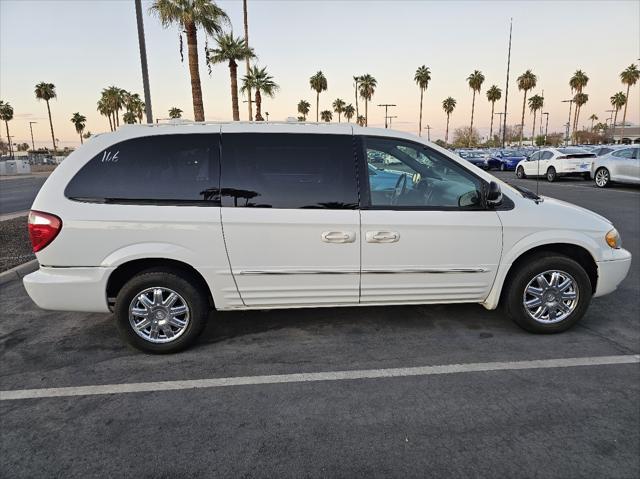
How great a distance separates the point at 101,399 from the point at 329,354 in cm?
172

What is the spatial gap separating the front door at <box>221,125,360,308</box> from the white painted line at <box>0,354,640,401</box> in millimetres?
704

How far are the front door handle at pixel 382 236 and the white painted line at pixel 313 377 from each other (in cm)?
102

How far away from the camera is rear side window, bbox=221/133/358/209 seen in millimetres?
3398

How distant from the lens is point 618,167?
15070mm

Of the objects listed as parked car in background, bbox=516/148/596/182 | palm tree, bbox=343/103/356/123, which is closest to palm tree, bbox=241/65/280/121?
parked car in background, bbox=516/148/596/182

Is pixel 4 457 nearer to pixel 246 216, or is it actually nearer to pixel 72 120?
pixel 246 216

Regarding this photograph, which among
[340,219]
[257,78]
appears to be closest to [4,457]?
[340,219]

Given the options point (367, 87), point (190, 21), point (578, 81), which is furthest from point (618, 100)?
point (190, 21)

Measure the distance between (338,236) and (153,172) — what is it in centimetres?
158

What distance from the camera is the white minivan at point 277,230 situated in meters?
3.33

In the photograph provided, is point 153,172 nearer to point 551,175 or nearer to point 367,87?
point 551,175

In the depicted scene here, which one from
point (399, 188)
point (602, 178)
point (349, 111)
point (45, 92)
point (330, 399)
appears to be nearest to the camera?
point (330, 399)

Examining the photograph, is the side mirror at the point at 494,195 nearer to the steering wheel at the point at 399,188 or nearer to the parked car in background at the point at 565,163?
the steering wheel at the point at 399,188

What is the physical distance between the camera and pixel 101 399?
2922 mm
